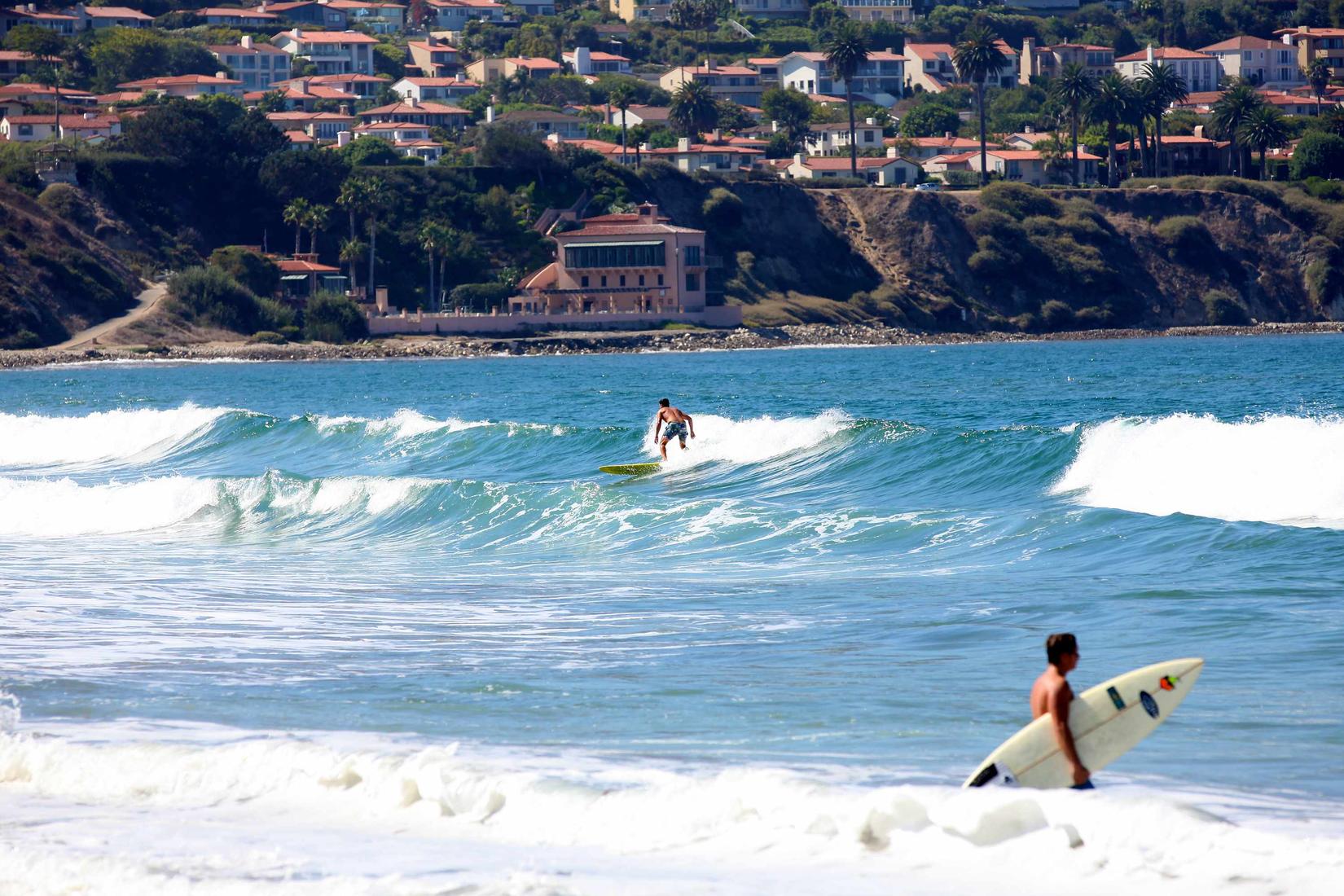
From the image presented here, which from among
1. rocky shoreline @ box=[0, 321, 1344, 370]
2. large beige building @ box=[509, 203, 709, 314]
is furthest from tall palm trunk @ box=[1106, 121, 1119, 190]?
large beige building @ box=[509, 203, 709, 314]

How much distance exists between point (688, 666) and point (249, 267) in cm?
9967

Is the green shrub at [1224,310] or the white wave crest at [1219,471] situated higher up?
the white wave crest at [1219,471]

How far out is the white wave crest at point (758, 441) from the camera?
30.4 meters

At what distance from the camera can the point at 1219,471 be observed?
22031 millimetres

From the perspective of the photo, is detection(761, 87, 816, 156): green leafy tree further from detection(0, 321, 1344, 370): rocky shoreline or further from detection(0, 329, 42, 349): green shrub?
detection(0, 329, 42, 349): green shrub

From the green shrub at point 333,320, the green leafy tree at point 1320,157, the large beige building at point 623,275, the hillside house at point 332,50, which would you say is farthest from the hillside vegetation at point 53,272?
the green leafy tree at point 1320,157

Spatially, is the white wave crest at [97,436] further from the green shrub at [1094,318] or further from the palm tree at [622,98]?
the palm tree at [622,98]

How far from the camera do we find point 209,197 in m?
117

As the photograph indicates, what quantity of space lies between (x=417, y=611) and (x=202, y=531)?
9719 mm

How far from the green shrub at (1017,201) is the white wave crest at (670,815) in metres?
123

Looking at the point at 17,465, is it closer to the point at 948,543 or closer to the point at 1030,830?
the point at 948,543

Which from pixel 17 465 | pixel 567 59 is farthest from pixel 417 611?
pixel 567 59

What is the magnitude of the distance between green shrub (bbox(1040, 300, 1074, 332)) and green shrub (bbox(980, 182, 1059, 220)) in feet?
31.8

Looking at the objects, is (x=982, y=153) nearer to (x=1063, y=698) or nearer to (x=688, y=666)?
(x=688, y=666)
